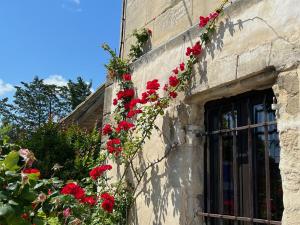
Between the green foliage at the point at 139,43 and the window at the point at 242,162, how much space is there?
122 centimetres

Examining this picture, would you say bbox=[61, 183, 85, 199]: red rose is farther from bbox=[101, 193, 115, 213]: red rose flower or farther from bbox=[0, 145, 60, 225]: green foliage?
bbox=[0, 145, 60, 225]: green foliage

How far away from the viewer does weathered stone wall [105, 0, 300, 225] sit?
7.74 ft

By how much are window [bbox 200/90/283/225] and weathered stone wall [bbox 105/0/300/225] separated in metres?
0.10

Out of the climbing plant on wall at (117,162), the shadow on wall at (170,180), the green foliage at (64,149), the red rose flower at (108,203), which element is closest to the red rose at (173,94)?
the climbing plant on wall at (117,162)

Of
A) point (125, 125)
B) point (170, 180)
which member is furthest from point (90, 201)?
point (170, 180)

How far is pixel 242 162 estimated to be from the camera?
9.49 ft

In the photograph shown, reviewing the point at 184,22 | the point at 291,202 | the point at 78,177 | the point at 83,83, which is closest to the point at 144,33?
the point at 184,22

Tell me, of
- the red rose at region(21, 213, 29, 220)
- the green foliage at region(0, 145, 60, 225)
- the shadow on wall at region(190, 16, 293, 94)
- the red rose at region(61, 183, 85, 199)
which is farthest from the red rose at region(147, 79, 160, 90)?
the red rose at region(21, 213, 29, 220)

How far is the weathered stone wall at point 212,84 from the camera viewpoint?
7.74ft

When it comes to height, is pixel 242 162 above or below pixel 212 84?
below

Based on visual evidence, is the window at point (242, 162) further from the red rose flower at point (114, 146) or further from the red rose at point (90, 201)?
the red rose at point (90, 201)

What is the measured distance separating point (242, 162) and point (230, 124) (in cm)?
32

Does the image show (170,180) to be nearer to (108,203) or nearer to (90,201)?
(108,203)

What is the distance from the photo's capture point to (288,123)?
2.35 meters
